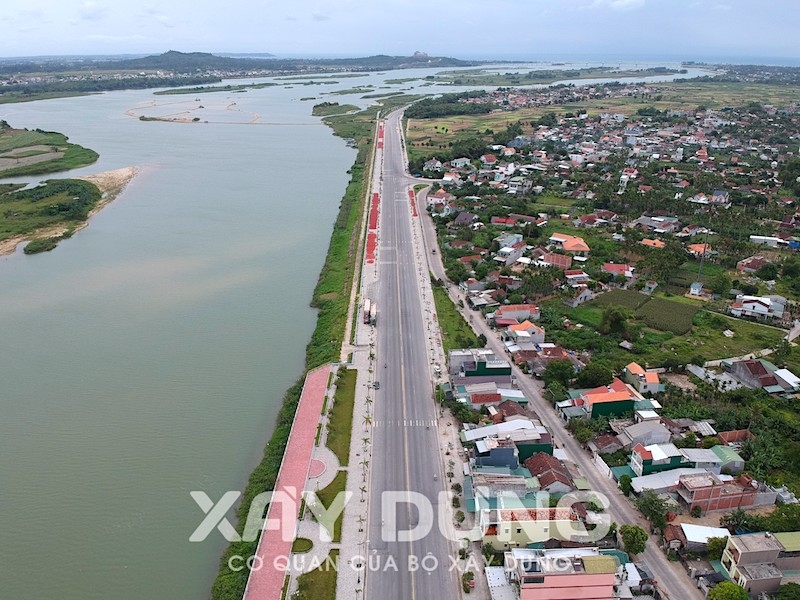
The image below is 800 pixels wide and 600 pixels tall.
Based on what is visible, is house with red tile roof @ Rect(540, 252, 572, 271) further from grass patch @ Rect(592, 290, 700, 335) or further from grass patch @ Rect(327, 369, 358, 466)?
grass patch @ Rect(327, 369, 358, 466)

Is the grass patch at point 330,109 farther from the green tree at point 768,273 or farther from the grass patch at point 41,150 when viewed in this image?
the green tree at point 768,273

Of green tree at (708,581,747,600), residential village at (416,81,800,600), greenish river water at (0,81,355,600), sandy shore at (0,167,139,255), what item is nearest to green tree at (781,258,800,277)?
residential village at (416,81,800,600)

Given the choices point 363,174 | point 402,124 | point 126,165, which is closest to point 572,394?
point 363,174

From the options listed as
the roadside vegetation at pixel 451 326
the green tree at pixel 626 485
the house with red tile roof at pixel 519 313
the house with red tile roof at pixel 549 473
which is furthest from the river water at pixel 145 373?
the green tree at pixel 626 485

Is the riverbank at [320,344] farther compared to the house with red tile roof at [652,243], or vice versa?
the house with red tile roof at [652,243]

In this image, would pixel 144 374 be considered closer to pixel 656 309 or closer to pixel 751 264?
pixel 656 309

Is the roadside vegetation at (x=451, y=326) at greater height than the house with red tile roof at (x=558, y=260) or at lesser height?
lesser
